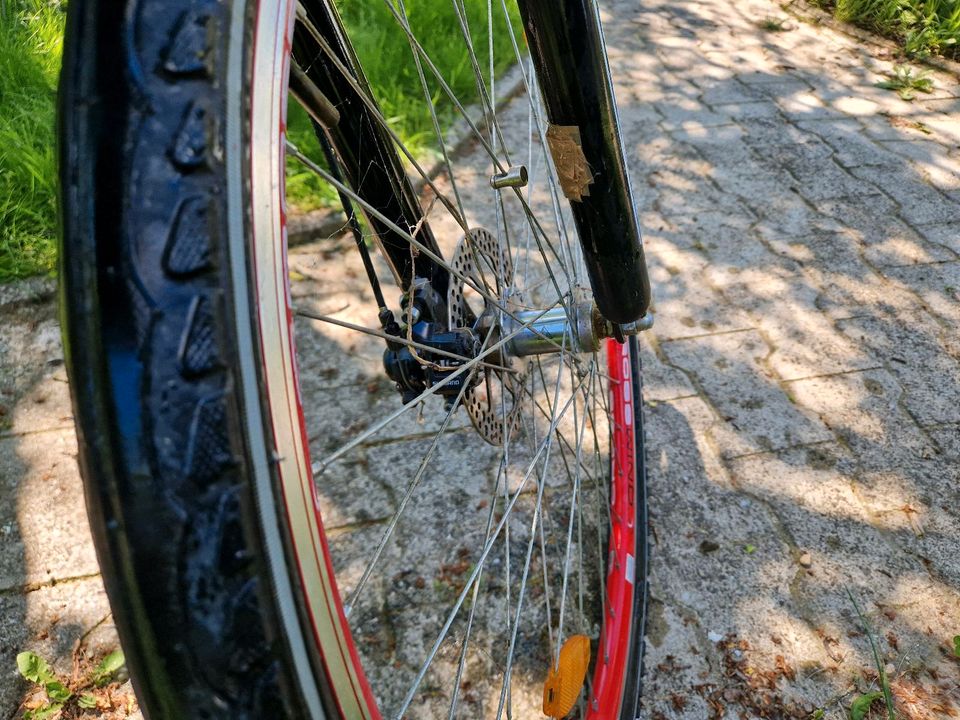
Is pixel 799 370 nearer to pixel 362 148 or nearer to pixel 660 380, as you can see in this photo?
pixel 660 380

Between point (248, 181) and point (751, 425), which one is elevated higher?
point (248, 181)

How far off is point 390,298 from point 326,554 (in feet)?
6.68

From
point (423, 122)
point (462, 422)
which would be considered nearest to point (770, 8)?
point (423, 122)

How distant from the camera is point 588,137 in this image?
96cm

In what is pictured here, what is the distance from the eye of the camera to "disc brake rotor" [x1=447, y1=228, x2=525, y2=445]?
1.35 m

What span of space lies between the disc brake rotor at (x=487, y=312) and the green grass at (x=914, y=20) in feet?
11.8

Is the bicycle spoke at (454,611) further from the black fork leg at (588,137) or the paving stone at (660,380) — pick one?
the paving stone at (660,380)

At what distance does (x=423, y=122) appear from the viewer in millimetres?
3160

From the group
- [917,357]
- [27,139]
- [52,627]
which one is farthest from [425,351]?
[27,139]

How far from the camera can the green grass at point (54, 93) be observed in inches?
101

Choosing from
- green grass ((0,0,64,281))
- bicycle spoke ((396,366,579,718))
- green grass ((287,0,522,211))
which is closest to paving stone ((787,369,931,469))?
bicycle spoke ((396,366,579,718))

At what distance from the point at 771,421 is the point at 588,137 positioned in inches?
53.2

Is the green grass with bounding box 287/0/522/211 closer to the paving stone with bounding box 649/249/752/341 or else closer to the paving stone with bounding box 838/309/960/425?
the paving stone with bounding box 649/249/752/341

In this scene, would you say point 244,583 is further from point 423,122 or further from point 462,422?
point 423,122
